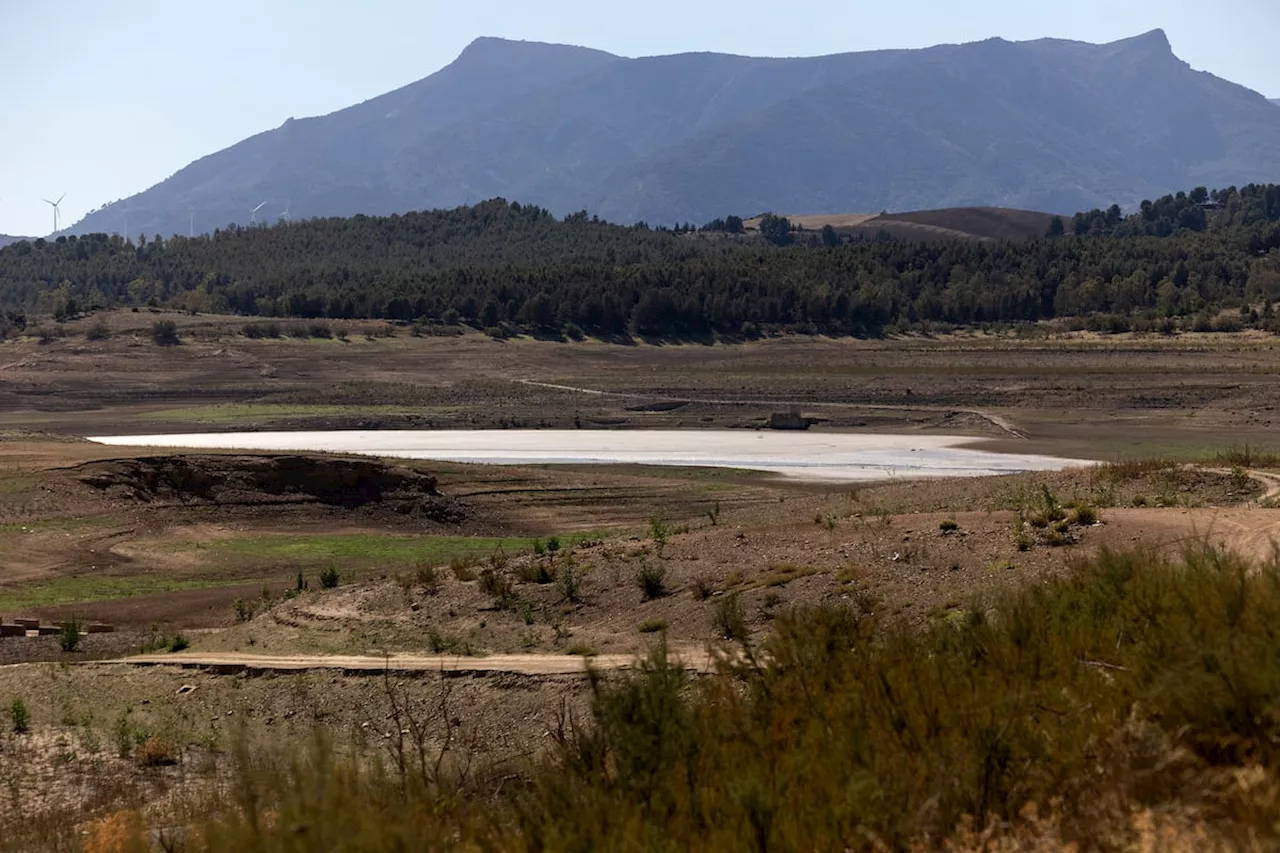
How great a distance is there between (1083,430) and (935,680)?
4581 cm

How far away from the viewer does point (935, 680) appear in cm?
871

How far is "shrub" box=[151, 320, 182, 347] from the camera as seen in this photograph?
7738 cm

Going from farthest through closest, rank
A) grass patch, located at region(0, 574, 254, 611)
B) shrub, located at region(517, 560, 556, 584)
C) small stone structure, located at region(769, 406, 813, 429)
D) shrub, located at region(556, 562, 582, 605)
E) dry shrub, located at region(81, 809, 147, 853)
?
small stone structure, located at region(769, 406, 813, 429), grass patch, located at region(0, 574, 254, 611), shrub, located at region(517, 560, 556, 584), shrub, located at region(556, 562, 582, 605), dry shrub, located at region(81, 809, 147, 853)

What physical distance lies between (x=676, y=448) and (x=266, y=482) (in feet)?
61.4

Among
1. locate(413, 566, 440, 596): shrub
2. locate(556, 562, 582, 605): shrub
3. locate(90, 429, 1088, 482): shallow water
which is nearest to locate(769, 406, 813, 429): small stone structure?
locate(90, 429, 1088, 482): shallow water

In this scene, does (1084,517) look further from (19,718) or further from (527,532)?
(527,532)

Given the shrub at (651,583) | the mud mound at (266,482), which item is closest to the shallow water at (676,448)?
the mud mound at (266,482)

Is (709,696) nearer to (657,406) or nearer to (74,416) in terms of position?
(657,406)

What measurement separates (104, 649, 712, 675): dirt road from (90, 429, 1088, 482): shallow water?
25.5 meters

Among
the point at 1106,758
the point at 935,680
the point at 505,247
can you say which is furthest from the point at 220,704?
the point at 505,247

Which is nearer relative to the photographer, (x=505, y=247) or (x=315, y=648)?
(x=315, y=648)

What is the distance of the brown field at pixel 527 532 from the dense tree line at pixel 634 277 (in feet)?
67.0

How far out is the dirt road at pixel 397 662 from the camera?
16286mm

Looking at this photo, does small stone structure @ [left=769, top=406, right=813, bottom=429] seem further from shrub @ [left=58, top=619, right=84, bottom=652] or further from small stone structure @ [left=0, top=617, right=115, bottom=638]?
shrub @ [left=58, top=619, right=84, bottom=652]
